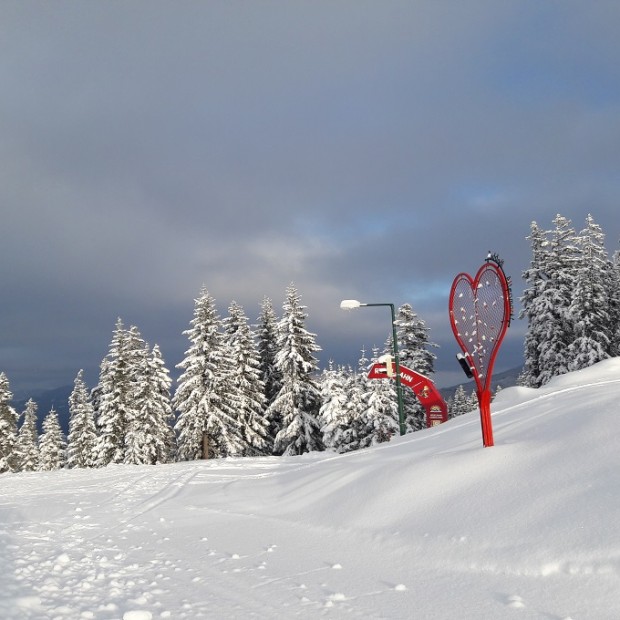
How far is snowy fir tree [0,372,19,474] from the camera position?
38688 millimetres

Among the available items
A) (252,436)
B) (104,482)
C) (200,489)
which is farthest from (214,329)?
(200,489)

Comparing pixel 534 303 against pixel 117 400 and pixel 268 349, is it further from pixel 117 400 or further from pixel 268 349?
pixel 117 400

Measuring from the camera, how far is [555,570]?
167 inches

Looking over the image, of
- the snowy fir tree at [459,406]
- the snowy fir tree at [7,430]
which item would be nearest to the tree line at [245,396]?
the snowy fir tree at [7,430]

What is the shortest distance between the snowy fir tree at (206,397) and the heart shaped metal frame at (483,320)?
22923mm

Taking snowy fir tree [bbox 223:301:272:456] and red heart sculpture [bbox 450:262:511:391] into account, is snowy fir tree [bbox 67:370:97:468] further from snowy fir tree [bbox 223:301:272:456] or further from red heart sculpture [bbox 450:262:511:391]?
red heart sculpture [bbox 450:262:511:391]

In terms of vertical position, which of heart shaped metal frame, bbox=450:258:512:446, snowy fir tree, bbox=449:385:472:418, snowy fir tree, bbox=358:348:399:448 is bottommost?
snowy fir tree, bbox=449:385:472:418

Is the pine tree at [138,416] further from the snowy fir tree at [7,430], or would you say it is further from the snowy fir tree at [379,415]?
the snowy fir tree at [379,415]

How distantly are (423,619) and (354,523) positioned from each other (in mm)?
2994

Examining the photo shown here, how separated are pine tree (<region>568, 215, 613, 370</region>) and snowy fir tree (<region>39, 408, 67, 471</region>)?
149ft

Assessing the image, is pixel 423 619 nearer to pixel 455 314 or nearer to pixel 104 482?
pixel 455 314

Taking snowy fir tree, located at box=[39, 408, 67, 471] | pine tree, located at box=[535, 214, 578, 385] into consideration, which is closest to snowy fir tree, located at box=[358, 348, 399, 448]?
pine tree, located at box=[535, 214, 578, 385]

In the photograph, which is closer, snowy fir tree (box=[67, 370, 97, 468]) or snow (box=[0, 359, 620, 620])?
snow (box=[0, 359, 620, 620])

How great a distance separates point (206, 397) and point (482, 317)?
23680 mm
